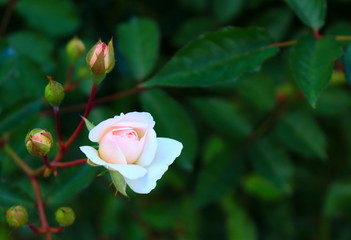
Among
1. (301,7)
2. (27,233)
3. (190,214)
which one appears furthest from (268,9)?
(27,233)

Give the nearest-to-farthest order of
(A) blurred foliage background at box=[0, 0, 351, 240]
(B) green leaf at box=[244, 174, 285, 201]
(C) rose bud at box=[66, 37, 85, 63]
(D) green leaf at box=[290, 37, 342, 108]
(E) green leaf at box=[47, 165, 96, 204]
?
(D) green leaf at box=[290, 37, 342, 108]
(E) green leaf at box=[47, 165, 96, 204]
(C) rose bud at box=[66, 37, 85, 63]
(A) blurred foliage background at box=[0, 0, 351, 240]
(B) green leaf at box=[244, 174, 285, 201]

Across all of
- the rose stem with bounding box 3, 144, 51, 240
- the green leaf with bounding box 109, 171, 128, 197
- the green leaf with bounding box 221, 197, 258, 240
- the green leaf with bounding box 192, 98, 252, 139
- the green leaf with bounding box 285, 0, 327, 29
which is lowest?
the green leaf with bounding box 221, 197, 258, 240

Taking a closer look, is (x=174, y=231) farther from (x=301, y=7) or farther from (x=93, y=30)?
(x=301, y=7)

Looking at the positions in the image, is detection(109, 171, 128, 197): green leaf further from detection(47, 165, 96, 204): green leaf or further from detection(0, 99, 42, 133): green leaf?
detection(0, 99, 42, 133): green leaf

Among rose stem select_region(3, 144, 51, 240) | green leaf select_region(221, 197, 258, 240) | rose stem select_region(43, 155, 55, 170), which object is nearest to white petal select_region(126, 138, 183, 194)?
rose stem select_region(43, 155, 55, 170)

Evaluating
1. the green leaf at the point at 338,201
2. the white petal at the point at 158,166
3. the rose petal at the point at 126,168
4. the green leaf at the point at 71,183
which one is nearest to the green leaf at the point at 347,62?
the white petal at the point at 158,166

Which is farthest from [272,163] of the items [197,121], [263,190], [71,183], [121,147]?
[121,147]
